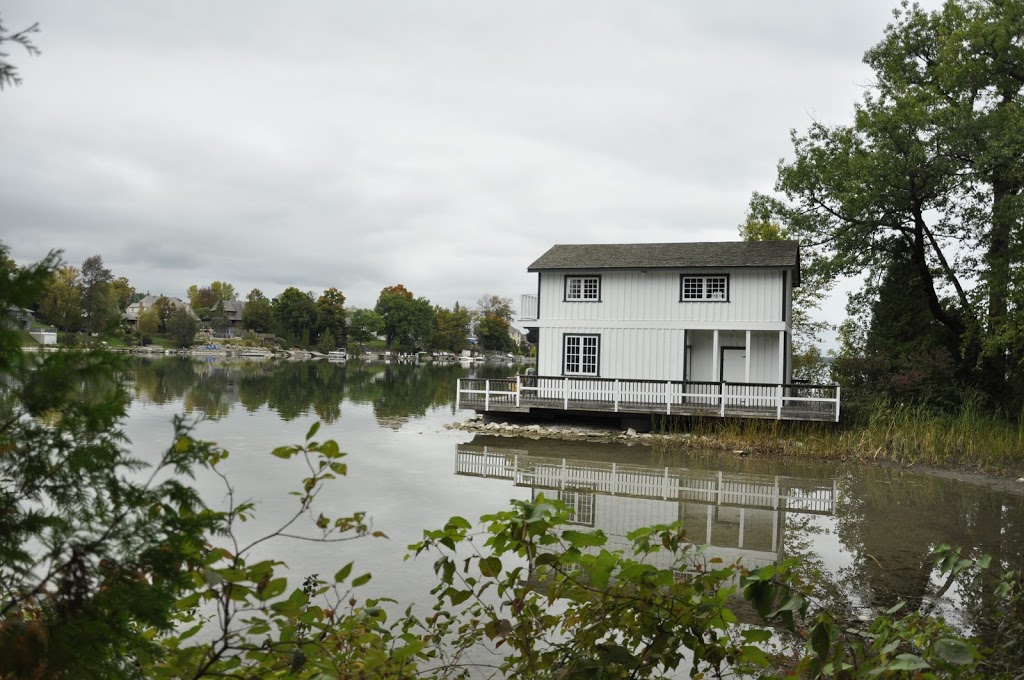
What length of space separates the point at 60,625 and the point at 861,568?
28.7 feet

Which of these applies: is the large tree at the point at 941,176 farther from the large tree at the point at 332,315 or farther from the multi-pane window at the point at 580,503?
the large tree at the point at 332,315

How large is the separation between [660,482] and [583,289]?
11627 millimetres

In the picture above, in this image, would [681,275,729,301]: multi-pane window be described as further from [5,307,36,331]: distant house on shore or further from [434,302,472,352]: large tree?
[434,302,472,352]: large tree

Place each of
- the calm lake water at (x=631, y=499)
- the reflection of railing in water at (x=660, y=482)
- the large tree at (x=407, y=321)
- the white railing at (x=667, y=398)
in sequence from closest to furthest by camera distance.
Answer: the calm lake water at (x=631, y=499) < the reflection of railing in water at (x=660, y=482) < the white railing at (x=667, y=398) < the large tree at (x=407, y=321)

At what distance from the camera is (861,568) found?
8.45 metres

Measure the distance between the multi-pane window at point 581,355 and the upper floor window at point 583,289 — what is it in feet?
4.37

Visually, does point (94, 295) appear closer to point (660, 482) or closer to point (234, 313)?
point (660, 482)

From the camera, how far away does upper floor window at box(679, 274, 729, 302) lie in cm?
2378

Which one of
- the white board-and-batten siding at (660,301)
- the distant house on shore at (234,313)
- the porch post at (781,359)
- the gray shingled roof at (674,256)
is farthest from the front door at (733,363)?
the distant house on shore at (234,313)

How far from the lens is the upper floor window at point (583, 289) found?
25016mm

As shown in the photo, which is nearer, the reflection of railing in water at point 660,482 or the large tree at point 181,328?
the reflection of railing in water at point 660,482

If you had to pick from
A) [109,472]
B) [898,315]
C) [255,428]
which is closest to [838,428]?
[898,315]

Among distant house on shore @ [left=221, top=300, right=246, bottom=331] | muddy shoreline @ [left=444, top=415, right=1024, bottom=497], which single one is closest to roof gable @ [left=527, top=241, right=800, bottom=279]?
muddy shoreline @ [left=444, top=415, right=1024, bottom=497]

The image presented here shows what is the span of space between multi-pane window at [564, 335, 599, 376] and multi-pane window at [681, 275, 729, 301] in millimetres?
3433
